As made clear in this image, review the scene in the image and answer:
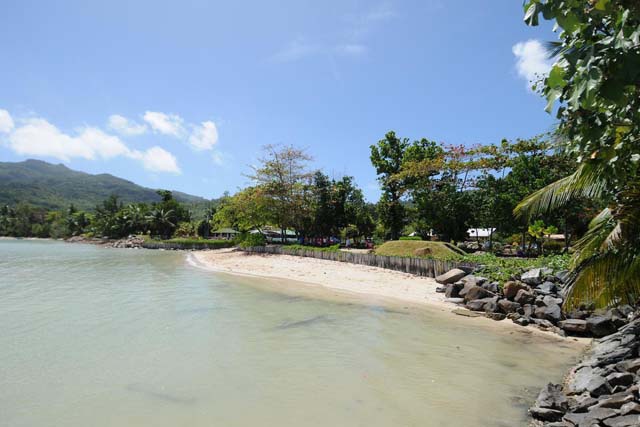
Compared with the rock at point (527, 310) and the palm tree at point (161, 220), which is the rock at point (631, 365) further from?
the palm tree at point (161, 220)

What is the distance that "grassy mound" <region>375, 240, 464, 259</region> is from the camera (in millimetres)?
19062

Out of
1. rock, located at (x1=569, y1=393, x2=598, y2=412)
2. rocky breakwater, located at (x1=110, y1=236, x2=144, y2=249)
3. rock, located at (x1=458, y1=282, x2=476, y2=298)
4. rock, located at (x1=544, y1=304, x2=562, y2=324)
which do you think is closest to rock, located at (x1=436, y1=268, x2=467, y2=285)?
rock, located at (x1=458, y1=282, x2=476, y2=298)

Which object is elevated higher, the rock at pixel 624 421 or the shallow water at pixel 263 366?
the rock at pixel 624 421

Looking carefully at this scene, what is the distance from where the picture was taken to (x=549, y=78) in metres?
2.29

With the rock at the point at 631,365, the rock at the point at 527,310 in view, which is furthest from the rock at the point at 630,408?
the rock at the point at 527,310

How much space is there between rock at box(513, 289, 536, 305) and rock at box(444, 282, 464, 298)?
2.36 metres

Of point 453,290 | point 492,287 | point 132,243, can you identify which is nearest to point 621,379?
point 492,287

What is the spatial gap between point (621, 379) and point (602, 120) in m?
5.00

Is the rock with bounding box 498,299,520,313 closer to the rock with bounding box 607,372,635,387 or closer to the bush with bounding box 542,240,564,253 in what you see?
the rock with bounding box 607,372,635,387

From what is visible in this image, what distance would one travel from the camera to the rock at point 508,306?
11445 mm

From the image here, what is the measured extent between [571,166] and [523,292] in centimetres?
1329

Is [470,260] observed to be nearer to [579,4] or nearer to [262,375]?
[262,375]

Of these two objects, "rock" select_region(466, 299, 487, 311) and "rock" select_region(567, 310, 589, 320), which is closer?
"rock" select_region(567, 310, 589, 320)

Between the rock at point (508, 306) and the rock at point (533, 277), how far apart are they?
3.88ft
